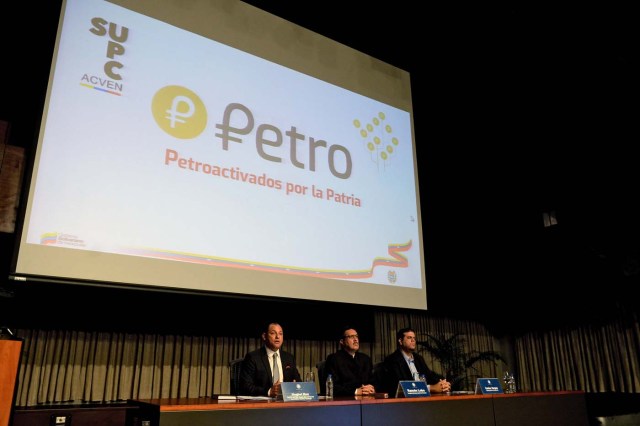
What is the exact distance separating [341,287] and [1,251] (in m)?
2.54

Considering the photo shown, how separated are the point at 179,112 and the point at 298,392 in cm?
200

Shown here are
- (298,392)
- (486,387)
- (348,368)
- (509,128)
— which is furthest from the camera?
(509,128)

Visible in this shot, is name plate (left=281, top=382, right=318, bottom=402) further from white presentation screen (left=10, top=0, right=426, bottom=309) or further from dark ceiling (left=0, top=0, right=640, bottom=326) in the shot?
dark ceiling (left=0, top=0, right=640, bottom=326)

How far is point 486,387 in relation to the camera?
327 cm

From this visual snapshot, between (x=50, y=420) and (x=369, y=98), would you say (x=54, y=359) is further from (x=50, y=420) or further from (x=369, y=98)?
(x=369, y=98)

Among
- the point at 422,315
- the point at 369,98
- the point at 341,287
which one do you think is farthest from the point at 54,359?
the point at 422,315

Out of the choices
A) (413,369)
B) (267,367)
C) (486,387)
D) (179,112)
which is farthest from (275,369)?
(179,112)

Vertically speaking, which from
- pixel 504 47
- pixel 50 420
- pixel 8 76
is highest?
pixel 504 47

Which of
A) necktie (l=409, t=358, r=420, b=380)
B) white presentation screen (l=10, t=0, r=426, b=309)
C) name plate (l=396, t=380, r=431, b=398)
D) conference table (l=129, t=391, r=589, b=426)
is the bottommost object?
conference table (l=129, t=391, r=589, b=426)

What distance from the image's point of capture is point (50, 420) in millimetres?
3490

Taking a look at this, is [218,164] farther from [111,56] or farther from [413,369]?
[413,369]

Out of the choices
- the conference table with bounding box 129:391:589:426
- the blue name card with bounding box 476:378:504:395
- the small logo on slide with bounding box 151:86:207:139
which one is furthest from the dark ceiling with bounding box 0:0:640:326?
the blue name card with bounding box 476:378:504:395

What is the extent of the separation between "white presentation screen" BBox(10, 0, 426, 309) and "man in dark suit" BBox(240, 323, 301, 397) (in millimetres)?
389

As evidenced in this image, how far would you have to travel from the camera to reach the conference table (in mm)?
2234
